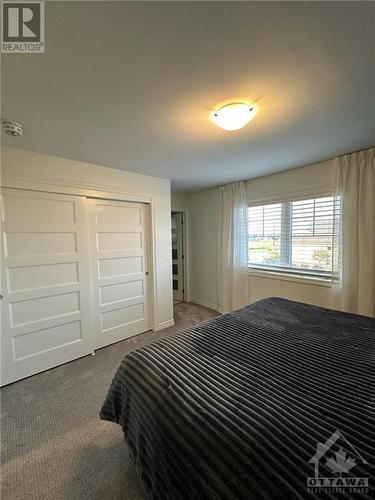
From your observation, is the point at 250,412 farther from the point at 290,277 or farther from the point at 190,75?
the point at 290,277

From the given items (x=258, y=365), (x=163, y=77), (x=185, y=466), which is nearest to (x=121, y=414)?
(x=185, y=466)

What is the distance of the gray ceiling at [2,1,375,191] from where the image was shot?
875 mm

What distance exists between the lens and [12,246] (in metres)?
2.08

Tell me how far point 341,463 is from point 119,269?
2710 mm

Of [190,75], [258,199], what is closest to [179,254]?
[258,199]

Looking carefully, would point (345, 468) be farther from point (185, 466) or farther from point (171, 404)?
point (171, 404)

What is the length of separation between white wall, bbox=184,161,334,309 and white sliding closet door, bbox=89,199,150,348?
1520 millimetres

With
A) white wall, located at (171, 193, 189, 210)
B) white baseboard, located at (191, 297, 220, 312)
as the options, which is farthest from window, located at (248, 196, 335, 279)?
white wall, located at (171, 193, 189, 210)

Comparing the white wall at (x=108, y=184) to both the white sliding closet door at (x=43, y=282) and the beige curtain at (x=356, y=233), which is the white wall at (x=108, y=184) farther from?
the beige curtain at (x=356, y=233)

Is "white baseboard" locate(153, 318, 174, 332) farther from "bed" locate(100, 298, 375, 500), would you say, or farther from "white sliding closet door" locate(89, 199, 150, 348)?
"bed" locate(100, 298, 375, 500)

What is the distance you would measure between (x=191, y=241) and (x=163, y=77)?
357 cm

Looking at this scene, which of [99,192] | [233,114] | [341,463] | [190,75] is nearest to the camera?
[341,463]

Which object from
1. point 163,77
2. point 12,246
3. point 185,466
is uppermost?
point 163,77

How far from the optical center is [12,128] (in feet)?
5.32
